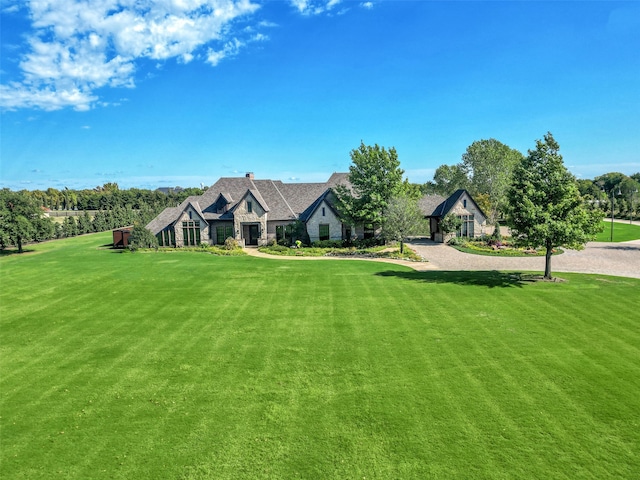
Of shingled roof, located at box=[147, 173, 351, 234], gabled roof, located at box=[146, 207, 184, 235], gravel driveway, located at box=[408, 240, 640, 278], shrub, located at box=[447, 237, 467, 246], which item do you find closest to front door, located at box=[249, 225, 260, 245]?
shingled roof, located at box=[147, 173, 351, 234]

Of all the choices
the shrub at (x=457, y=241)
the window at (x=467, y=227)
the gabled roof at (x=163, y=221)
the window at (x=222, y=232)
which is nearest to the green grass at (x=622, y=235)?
the window at (x=467, y=227)

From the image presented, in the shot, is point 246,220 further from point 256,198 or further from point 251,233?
point 256,198

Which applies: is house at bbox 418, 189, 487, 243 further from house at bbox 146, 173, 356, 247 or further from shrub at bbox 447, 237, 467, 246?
house at bbox 146, 173, 356, 247

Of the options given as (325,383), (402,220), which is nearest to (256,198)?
(402,220)

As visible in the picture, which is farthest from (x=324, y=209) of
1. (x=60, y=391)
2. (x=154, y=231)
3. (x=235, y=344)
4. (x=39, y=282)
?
(x=60, y=391)

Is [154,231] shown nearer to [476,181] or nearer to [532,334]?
[532,334]
